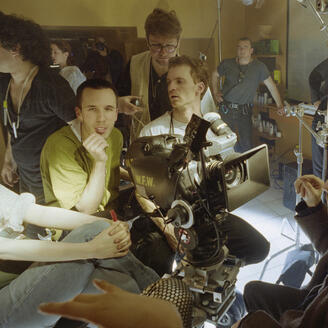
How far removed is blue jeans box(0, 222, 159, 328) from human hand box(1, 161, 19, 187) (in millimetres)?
309

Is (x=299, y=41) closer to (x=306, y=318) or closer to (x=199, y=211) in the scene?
(x=199, y=211)

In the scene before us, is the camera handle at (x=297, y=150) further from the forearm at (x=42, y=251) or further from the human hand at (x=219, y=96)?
the forearm at (x=42, y=251)

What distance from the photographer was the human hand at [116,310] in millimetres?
578

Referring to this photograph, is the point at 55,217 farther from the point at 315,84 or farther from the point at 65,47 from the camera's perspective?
the point at 315,84

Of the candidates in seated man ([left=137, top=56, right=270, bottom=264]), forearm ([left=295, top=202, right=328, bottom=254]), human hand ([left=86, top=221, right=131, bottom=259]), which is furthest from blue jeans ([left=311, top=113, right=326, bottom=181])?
human hand ([left=86, top=221, right=131, bottom=259])

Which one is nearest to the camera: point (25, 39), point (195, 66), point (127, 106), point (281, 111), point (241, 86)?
point (25, 39)

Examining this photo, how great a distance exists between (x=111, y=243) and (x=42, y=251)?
26cm

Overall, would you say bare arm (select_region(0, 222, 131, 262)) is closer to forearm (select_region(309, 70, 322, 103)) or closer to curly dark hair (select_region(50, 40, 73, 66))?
curly dark hair (select_region(50, 40, 73, 66))

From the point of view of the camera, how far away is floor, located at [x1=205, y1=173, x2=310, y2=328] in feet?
6.49

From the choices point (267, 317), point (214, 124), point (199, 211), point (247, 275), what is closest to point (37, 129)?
point (199, 211)

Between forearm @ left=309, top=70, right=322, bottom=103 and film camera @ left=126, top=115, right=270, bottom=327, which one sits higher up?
forearm @ left=309, top=70, right=322, bottom=103

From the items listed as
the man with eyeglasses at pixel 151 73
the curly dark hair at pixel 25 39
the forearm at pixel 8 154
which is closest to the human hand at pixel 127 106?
the man with eyeglasses at pixel 151 73

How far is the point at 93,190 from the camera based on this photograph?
4.34 ft

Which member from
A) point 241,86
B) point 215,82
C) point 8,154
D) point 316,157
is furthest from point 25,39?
point 316,157
